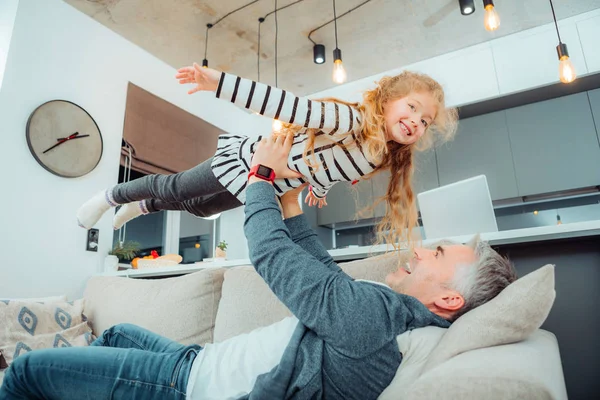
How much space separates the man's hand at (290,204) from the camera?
1386 mm

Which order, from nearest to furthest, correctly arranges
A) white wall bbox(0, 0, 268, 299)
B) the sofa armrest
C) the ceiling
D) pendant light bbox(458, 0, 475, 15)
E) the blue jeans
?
the sofa armrest < the blue jeans < white wall bbox(0, 0, 268, 299) < pendant light bbox(458, 0, 475, 15) < the ceiling

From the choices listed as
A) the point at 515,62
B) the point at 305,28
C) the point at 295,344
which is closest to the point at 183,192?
the point at 295,344

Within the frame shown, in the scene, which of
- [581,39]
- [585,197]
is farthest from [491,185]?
[581,39]

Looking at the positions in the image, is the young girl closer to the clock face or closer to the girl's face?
the girl's face

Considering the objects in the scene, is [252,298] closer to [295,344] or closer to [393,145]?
[295,344]

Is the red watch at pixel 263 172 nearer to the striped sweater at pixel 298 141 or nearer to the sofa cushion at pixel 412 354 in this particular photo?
the striped sweater at pixel 298 141

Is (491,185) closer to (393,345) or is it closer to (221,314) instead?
(221,314)

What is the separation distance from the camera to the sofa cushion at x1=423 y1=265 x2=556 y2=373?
2.65 ft

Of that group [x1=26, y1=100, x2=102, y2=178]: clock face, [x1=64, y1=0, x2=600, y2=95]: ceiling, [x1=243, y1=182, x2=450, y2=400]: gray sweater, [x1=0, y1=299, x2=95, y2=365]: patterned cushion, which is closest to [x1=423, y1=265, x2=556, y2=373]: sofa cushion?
[x1=243, y1=182, x2=450, y2=400]: gray sweater

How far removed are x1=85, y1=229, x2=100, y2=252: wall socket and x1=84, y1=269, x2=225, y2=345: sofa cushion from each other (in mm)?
973

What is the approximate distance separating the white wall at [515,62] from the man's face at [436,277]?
260cm

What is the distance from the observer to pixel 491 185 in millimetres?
3947

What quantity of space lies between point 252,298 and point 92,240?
6.21 ft

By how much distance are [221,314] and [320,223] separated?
3279 mm
